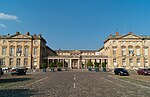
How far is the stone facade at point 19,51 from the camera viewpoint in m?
78.4

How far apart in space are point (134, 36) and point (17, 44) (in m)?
49.3

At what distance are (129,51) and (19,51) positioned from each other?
45970 mm

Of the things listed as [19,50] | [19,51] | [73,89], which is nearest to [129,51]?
[19,51]

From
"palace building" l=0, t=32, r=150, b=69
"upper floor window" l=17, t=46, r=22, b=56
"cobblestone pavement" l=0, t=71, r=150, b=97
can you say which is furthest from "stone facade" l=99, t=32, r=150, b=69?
"cobblestone pavement" l=0, t=71, r=150, b=97

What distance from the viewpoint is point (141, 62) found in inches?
3125

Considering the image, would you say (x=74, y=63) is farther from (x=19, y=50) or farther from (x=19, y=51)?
(x=19, y=51)

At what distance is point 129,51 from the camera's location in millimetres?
80750

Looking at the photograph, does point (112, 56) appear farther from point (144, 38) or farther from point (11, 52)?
point (11, 52)

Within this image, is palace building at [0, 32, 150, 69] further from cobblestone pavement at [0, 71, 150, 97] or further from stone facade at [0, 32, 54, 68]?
cobblestone pavement at [0, 71, 150, 97]

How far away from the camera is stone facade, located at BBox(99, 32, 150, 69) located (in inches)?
3140

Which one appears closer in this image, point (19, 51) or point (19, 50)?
point (19, 51)

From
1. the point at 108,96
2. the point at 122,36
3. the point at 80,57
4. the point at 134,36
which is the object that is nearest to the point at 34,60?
the point at 80,57

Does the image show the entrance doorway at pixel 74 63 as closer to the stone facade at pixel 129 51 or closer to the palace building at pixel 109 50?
the palace building at pixel 109 50

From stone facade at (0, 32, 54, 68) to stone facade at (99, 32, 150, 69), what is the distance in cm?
3155
